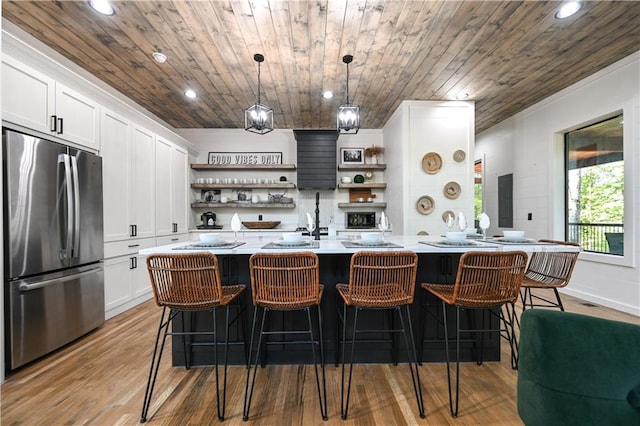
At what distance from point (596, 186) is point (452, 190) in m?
1.76

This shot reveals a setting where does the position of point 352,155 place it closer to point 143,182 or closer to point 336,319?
point 143,182

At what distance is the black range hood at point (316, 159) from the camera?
4988mm

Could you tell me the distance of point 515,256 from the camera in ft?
5.53

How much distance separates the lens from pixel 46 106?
2.32m

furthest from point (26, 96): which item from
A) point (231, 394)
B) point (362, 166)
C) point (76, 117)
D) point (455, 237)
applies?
point (362, 166)

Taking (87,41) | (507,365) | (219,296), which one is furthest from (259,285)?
(87,41)

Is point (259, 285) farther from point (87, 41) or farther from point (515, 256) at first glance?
point (87, 41)

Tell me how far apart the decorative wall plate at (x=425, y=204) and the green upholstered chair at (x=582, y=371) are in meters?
3.38

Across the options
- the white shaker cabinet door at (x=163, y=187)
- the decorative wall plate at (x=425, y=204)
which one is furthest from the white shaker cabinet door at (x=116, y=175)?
the decorative wall plate at (x=425, y=204)

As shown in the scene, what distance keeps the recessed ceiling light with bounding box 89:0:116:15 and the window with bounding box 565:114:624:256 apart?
217 inches

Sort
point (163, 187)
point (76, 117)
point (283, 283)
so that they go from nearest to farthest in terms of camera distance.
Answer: point (283, 283), point (76, 117), point (163, 187)

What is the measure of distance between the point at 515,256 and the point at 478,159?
5097 mm

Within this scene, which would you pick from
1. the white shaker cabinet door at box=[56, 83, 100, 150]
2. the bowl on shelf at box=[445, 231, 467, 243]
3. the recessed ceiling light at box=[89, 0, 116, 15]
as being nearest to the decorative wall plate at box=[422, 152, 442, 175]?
the bowl on shelf at box=[445, 231, 467, 243]

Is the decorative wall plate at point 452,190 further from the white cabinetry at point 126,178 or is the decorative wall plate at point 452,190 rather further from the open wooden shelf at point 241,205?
the white cabinetry at point 126,178
